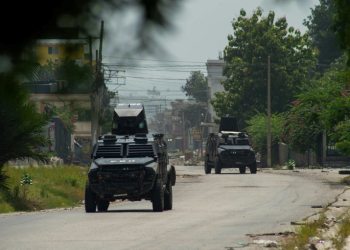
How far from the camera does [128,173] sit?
14461mm

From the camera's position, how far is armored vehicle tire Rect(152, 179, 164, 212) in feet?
47.5

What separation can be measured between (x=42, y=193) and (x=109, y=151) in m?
5.10

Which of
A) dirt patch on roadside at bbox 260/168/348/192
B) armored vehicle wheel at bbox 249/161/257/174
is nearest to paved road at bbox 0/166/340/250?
dirt patch on roadside at bbox 260/168/348/192

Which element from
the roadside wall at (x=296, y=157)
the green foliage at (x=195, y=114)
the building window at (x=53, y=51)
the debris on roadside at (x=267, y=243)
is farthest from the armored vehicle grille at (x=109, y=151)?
the green foliage at (x=195, y=114)

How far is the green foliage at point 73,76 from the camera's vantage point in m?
3.04

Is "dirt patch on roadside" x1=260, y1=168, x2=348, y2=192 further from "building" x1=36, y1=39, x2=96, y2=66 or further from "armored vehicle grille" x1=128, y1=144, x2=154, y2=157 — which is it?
"building" x1=36, y1=39, x2=96, y2=66

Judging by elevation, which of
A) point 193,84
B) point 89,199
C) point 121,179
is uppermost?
point 193,84

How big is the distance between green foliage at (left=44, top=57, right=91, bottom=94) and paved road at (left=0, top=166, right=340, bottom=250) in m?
5.58

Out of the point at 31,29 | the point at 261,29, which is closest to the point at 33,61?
the point at 31,29

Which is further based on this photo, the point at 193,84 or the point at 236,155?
the point at 236,155

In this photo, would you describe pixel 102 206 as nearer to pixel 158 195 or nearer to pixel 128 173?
pixel 128 173

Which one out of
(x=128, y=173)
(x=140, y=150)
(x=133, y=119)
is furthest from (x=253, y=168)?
(x=128, y=173)

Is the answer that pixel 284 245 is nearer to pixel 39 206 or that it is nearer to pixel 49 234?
Result: pixel 49 234

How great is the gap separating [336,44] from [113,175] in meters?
11.7
